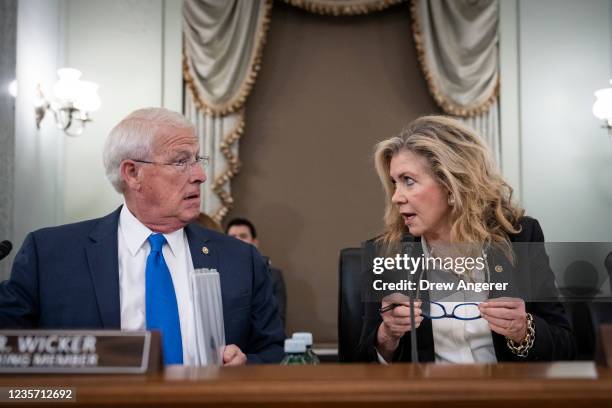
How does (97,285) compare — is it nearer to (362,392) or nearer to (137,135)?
(137,135)

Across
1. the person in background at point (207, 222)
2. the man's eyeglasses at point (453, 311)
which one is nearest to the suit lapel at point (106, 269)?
the man's eyeglasses at point (453, 311)

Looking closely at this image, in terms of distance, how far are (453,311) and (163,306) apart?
69 cm

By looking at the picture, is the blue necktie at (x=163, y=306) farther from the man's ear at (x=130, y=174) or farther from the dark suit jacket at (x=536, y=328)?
the dark suit jacket at (x=536, y=328)

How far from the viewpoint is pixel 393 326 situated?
131 centimetres

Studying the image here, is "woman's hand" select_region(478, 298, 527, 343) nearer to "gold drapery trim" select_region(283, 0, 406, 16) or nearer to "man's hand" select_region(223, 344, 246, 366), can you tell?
"man's hand" select_region(223, 344, 246, 366)

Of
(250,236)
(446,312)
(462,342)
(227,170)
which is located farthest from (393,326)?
(227,170)

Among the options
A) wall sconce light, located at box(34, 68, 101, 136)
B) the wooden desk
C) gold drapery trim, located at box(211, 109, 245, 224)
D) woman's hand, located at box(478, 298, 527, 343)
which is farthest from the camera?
gold drapery trim, located at box(211, 109, 245, 224)

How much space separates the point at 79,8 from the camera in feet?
14.4

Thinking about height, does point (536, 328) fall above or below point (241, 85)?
below

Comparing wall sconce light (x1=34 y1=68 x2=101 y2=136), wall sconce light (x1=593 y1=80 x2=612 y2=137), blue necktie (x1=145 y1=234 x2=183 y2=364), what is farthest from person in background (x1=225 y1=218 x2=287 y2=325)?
blue necktie (x1=145 y1=234 x2=183 y2=364)

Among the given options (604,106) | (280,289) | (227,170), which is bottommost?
(280,289)

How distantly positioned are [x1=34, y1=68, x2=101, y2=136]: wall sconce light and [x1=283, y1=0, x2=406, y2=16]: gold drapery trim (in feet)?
4.89

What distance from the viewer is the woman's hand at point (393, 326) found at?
125cm

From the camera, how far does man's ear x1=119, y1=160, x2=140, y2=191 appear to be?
5.83 feet
